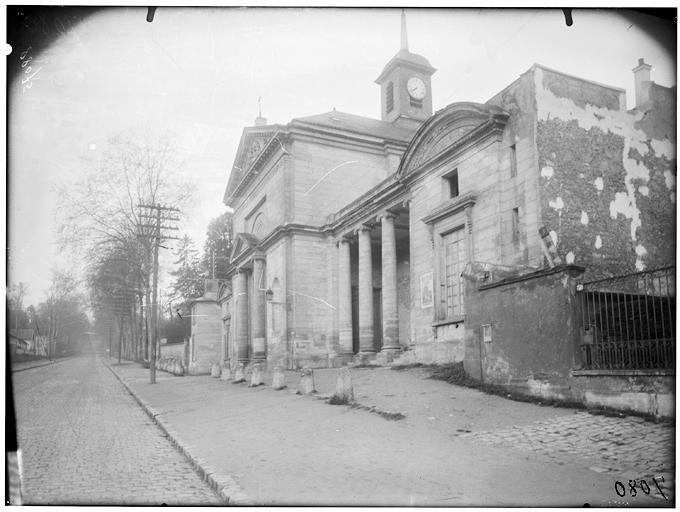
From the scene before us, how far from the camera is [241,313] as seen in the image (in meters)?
31.1

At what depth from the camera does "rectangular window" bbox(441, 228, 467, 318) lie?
594 inches

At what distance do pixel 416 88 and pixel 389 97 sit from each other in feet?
5.84

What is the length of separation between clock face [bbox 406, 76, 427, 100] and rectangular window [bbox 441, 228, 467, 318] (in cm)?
1910

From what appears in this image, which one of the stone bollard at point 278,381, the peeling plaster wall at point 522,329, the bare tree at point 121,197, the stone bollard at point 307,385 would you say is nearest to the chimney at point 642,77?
the peeling plaster wall at point 522,329

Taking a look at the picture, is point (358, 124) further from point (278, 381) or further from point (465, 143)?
point (278, 381)

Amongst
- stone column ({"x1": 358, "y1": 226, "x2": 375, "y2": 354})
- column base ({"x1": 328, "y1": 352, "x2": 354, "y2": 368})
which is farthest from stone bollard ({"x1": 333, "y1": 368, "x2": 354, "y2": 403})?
column base ({"x1": 328, "y1": 352, "x2": 354, "y2": 368})

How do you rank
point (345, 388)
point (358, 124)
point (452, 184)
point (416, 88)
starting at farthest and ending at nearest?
point (416, 88)
point (358, 124)
point (452, 184)
point (345, 388)

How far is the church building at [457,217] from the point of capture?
34.9ft

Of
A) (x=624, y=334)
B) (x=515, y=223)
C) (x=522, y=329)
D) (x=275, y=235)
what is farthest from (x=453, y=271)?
(x=275, y=235)

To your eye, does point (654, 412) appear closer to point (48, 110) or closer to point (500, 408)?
point (500, 408)

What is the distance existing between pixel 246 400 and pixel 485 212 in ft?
25.8

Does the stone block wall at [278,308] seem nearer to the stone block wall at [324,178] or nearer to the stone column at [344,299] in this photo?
the stone block wall at [324,178]

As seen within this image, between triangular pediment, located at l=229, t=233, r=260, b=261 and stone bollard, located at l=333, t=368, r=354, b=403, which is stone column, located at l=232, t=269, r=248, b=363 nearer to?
triangular pediment, located at l=229, t=233, r=260, b=261

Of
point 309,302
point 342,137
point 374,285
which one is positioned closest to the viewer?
point 374,285
